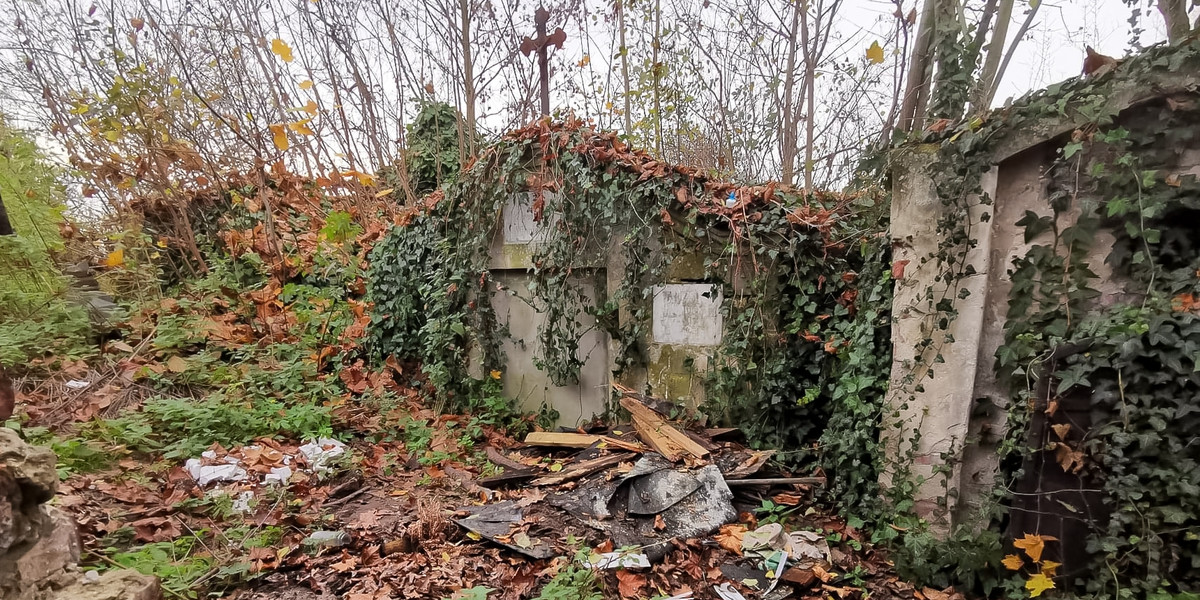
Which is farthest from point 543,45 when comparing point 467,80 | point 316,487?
point 316,487

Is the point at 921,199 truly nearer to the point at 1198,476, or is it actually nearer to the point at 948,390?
the point at 948,390

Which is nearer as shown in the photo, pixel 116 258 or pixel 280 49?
pixel 116 258

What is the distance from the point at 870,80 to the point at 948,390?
7214 millimetres

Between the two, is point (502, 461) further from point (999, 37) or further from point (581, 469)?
point (999, 37)

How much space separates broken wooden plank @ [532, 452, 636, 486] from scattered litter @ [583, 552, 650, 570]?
1046mm

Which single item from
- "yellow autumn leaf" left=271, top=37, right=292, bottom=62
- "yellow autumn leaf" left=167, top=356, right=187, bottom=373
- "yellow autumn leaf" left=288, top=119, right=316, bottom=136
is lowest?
"yellow autumn leaf" left=167, top=356, right=187, bottom=373

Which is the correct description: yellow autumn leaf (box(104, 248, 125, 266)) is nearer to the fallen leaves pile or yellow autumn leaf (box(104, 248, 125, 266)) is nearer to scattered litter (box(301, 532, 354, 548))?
the fallen leaves pile

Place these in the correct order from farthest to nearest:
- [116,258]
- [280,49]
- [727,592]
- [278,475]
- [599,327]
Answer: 1. [280,49]
2. [116,258]
3. [599,327]
4. [278,475]
5. [727,592]

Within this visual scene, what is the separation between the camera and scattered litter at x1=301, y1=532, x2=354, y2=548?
3.64 m

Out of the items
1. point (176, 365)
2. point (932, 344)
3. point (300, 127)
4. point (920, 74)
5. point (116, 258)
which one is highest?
point (920, 74)

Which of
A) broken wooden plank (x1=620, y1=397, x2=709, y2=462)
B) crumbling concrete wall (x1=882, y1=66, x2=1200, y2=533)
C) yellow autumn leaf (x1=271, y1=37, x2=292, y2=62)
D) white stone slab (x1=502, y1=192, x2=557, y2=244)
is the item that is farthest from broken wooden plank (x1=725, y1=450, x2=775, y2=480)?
yellow autumn leaf (x1=271, y1=37, x2=292, y2=62)

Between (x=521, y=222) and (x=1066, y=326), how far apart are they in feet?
15.1

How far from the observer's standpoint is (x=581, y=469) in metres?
4.62

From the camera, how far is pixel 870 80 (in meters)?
8.95
